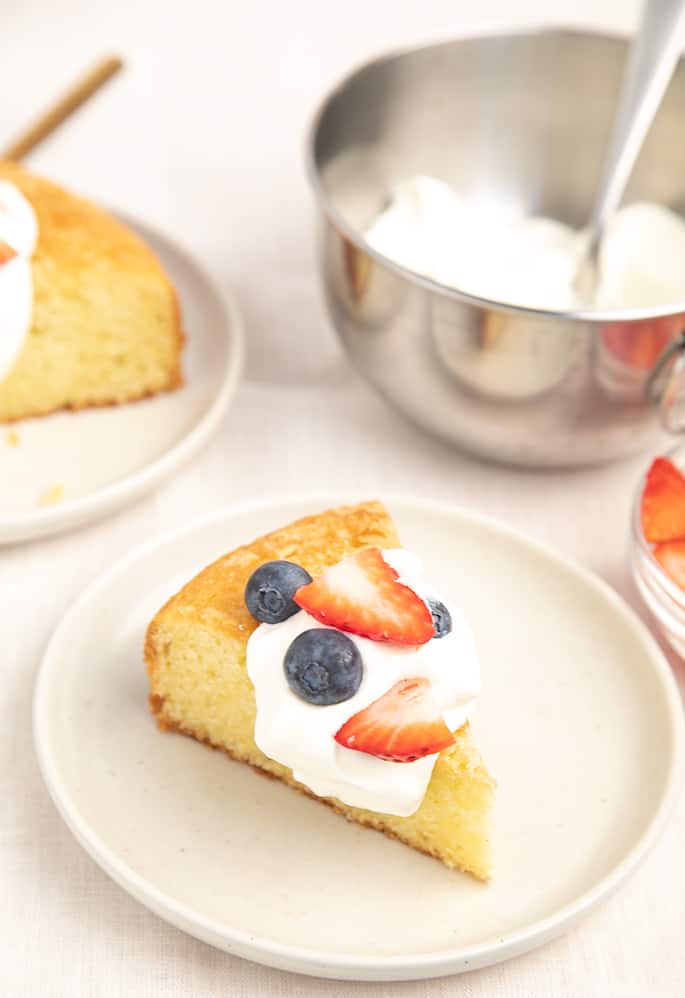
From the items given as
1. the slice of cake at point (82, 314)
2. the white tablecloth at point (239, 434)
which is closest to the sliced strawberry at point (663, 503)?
the white tablecloth at point (239, 434)

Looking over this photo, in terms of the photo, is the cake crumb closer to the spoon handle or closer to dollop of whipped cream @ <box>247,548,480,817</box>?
dollop of whipped cream @ <box>247,548,480,817</box>

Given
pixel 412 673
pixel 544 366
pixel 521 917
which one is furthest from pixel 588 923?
pixel 544 366

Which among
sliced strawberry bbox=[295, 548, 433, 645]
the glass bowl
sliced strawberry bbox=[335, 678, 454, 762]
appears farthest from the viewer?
the glass bowl

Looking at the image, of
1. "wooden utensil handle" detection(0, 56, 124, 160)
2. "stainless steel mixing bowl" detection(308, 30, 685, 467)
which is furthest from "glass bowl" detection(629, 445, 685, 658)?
"wooden utensil handle" detection(0, 56, 124, 160)

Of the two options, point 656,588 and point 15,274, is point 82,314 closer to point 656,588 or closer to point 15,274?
point 15,274

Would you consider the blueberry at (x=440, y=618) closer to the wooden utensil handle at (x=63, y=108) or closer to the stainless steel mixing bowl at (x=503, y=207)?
the stainless steel mixing bowl at (x=503, y=207)

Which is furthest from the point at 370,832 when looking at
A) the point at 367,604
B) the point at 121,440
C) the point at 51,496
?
the point at 121,440
